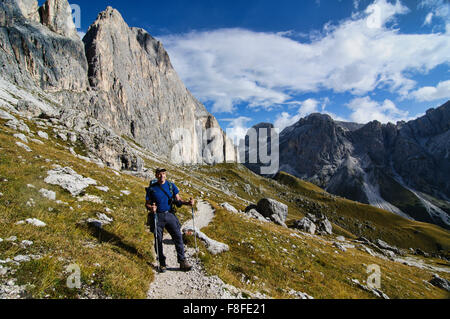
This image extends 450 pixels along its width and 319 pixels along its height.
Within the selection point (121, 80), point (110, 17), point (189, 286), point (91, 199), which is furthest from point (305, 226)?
point (110, 17)

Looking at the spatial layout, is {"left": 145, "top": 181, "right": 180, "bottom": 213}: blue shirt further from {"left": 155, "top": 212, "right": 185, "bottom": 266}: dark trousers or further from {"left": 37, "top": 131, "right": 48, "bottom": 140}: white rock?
{"left": 37, "top": 131, "right": 48, "bottom": 140}: white rock

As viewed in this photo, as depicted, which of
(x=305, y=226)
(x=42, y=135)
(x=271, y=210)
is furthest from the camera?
(x=305, y=226)

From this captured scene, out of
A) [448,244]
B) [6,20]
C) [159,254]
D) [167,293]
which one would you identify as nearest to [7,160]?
[159,254]

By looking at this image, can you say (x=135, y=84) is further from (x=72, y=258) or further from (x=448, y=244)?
(x=448, y=244)

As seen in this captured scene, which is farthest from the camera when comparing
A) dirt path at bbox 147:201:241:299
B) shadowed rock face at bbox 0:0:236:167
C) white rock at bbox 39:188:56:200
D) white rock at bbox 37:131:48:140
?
shadowed rock face at bbox 0:0:236:167

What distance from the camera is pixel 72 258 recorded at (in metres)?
6.90

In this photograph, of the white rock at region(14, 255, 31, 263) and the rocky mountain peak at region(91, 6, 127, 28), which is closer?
the white rock at region(14, 255, 31, 263)

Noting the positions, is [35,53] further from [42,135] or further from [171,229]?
[171,229]

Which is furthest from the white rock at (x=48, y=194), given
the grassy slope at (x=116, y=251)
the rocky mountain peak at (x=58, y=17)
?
the rocky mountain peak at (x=58, y=17)

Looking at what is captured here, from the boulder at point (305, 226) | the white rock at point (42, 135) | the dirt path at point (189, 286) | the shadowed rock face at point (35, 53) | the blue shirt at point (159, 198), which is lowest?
the boulder at point (305, 226)

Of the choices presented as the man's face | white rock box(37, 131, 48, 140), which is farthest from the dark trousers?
white rock box(37, 131, 48, 140)

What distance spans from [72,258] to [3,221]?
3.33 metres

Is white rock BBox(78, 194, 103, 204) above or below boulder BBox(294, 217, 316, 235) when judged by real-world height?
above

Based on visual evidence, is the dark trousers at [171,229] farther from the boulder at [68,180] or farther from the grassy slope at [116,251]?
the boulder at [68,180]
